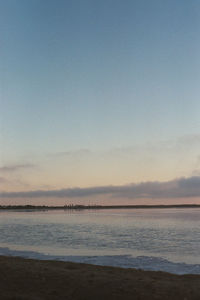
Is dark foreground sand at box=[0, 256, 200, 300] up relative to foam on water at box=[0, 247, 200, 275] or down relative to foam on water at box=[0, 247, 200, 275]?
up

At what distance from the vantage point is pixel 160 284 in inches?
513

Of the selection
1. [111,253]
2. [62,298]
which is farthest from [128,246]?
[62,298]

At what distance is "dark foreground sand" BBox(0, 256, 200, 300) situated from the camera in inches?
451

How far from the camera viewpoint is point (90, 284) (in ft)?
41.5

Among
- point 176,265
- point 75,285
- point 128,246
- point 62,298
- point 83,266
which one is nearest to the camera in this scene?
point 62,298

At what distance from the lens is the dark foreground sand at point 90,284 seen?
37.6 feet

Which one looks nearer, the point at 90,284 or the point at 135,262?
the point at 90,284

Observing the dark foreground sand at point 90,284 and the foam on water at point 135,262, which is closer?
the dark foreground sand at point 90,284

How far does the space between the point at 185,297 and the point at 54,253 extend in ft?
45.7

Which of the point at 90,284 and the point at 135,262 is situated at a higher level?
the point at 90,284

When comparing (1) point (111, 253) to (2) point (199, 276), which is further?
(1) point (111, 253)

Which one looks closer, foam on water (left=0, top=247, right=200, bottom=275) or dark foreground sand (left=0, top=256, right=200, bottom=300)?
dark foreground sand (left=0, top=256, right=200, bottom=300)

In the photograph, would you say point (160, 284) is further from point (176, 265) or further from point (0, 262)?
point (0, 262)

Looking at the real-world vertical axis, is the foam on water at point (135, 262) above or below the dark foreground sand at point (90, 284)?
below
